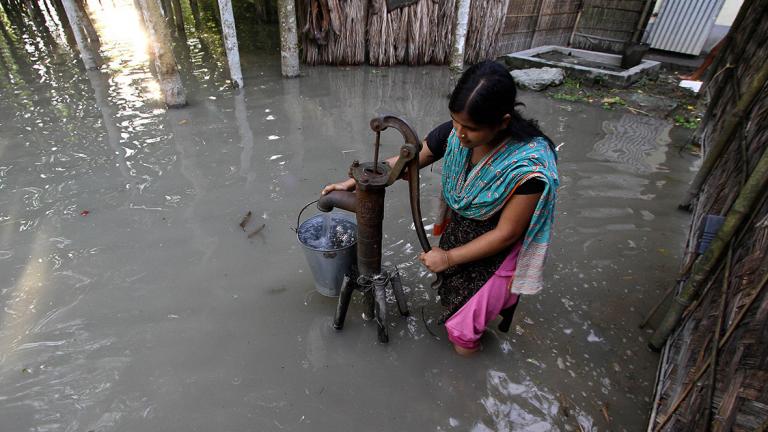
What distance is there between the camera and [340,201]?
1811mm

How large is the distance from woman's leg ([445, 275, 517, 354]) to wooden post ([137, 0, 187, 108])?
4.53 m

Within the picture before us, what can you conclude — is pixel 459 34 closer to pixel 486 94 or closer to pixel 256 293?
pixel 256 293

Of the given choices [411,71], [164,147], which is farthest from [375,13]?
[164,147]

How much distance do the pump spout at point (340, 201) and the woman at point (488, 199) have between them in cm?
12

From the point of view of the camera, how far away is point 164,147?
4.07 m

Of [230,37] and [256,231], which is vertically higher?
[230,37]

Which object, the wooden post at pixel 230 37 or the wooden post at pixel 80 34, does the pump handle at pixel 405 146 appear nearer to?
the wooden post at pixel 230 37

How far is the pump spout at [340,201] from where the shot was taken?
70.4 inches

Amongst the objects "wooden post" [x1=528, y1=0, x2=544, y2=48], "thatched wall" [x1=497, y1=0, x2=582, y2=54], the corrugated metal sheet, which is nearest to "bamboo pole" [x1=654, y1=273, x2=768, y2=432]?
"thatched wall" [x1=497, y1=0, x2=582, y2=54]

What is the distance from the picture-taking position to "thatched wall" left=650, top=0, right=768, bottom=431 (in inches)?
43.5

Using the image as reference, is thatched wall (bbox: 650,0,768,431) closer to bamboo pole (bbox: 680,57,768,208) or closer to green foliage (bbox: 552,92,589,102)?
bamboo pole (bbox: 680,57,768,208)

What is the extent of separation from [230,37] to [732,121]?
5.31 m

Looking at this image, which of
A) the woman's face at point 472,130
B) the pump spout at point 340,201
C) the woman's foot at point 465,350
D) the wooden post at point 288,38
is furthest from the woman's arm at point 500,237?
the wooden post at point 288,38

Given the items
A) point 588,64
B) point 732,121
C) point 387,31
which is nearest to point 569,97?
point 588,64
